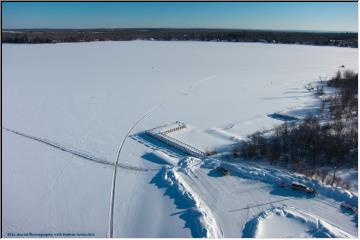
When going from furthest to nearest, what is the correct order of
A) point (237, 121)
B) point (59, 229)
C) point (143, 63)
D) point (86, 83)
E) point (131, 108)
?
point (143, 63) < point (86, 83) < point (131, 108) < point (237, 121) < point (59, 229)

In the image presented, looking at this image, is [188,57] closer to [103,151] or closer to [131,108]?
[131,108]

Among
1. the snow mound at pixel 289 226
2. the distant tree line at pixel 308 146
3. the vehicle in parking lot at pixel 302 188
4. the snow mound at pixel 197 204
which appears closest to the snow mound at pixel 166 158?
the snow mound at pixel 197 204

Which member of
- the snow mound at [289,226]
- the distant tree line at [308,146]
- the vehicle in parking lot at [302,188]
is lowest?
the snow mound at [289,226]

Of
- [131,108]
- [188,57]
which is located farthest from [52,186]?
[188,57]

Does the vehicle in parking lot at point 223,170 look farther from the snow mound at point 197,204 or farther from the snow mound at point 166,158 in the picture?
the snow mound at point 166,158

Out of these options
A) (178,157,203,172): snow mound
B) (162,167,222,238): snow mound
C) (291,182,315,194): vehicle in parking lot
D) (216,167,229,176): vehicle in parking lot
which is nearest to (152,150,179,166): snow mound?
(178,157,203,172): snow mound

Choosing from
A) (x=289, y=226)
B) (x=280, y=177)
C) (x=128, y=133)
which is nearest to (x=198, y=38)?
(x=128, y=133)

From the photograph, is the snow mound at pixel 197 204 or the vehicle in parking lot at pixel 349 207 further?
the vehicle in parking lot at pixel 349 207
